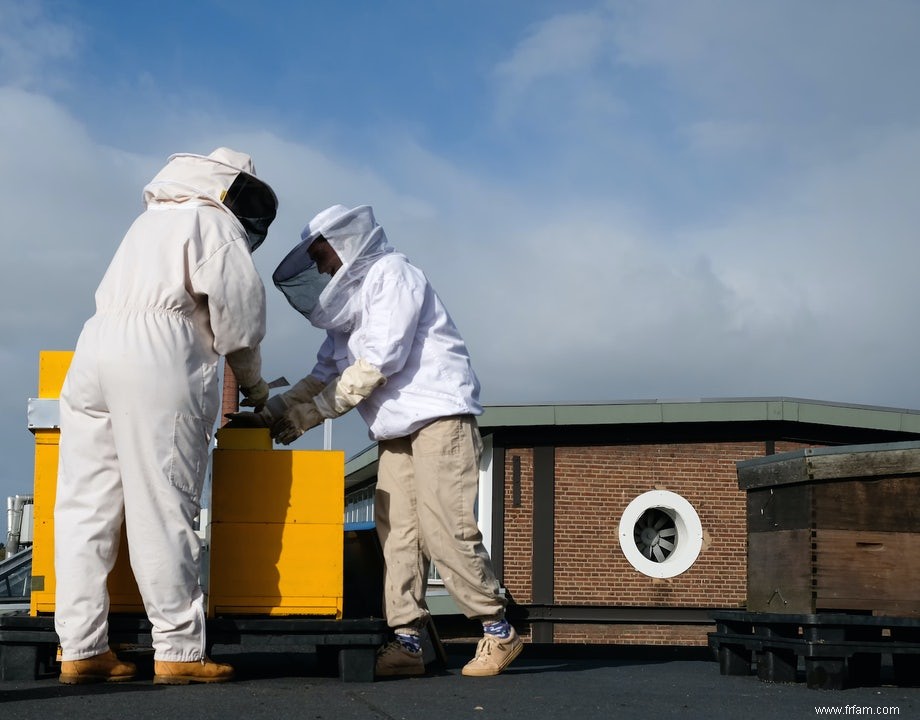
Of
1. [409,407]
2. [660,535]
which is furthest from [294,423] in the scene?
[660,535]

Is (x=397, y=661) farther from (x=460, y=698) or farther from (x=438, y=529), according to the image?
(x=460, y=698)

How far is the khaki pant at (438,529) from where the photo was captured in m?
5.20

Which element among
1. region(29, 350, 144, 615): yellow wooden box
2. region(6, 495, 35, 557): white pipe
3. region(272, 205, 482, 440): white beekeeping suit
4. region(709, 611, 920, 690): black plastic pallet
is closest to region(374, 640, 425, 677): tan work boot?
region(272, 205, 482, 440): white beekeeping suit

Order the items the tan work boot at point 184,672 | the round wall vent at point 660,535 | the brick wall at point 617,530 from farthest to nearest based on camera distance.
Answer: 1. the round wall vent at point 660,535
2. the brick wall at point 617,530
3. the tan work boot at point 184,672

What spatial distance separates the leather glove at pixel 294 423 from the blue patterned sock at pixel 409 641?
1.12 metres

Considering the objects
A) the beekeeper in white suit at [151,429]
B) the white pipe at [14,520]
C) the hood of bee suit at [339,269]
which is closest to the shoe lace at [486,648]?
the beekeeper in white suit at [151,429]

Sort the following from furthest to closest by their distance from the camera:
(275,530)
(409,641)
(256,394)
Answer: (256,394) → (409,641) → (275,530)

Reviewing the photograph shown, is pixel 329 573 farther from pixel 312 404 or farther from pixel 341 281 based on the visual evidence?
pixel 341 281

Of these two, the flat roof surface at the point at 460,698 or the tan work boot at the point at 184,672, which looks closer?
the flat roof surface at the point at 460,698

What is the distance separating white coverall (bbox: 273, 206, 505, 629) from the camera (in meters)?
5.23

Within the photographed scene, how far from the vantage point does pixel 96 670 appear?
14.9 ft

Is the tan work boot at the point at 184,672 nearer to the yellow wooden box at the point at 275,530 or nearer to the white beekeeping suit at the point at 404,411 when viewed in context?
the yellow wooden box at the point at 275,530

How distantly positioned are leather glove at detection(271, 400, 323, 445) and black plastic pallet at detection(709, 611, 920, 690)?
2.31 metres

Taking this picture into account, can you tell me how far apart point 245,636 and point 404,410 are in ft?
4.26
